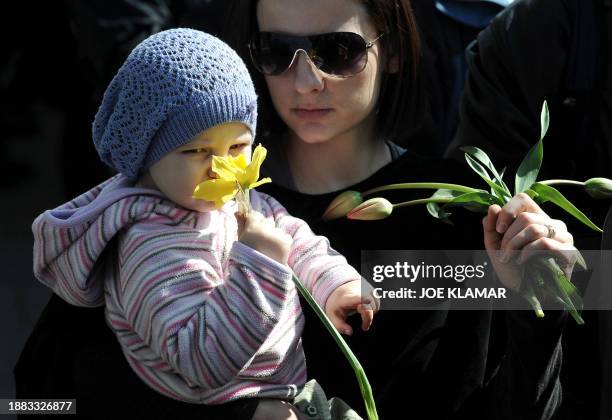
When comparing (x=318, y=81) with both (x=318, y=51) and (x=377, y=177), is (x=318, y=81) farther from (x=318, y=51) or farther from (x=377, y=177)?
(x=377, y=177)

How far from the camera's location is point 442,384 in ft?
8.48

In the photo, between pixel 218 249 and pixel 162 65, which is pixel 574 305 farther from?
pixel 162 65

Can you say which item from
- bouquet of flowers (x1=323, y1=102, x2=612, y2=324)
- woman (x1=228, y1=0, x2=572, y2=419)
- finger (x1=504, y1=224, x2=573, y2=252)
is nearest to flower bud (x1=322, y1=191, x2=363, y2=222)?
bouquet of flowers (x1=323, y1=102, x2=612, y2=324)

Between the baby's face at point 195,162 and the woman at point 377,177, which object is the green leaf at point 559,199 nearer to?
the woman at point 377,177

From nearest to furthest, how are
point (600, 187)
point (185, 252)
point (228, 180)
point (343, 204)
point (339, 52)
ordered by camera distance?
point (228, 180) → point (185, 252) → point (600, 187) → point (343, 204) → point (339, 52)

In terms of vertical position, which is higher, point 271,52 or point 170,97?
A: point 170,97

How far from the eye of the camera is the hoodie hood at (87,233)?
224 centimetres

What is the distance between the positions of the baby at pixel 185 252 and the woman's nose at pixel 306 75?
0.38m

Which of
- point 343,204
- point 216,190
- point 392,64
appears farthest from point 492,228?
point 392,64

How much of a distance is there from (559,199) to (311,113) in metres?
0.72

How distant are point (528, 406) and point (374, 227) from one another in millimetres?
624

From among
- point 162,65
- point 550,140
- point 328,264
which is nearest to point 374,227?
point 328,264

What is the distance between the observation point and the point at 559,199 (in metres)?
2.25

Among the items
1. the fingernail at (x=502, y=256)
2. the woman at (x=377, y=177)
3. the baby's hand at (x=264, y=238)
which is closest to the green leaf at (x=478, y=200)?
the fingernail at (x=502, y=256)
